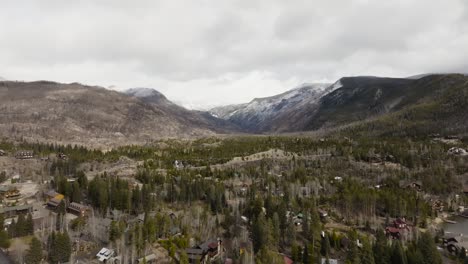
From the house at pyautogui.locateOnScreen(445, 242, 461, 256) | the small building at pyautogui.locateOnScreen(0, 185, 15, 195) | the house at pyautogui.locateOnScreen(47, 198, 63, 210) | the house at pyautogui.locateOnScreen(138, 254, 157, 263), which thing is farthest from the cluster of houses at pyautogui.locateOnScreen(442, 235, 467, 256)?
the small building at pyautogui.locateOnScreen(0, 185, 15, 195)

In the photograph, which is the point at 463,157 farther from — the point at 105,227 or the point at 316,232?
the point at 105,227

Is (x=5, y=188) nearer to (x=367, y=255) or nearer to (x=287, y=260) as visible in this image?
(x=287, y=260)

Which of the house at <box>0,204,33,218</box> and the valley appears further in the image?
the house at <box>0,204,33,218</box>

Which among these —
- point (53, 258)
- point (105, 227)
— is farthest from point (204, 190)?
point (53, 258)

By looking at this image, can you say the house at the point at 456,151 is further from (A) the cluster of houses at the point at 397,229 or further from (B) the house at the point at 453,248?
(B) the house at the point at 453,248

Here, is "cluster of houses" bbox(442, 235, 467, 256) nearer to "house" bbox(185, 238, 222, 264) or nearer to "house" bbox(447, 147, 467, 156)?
"house" bbox(185, 238, 222, 264)

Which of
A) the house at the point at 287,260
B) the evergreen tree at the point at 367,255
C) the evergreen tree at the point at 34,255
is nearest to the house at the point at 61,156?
the evergreen tree at the point at 34,255
